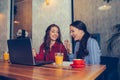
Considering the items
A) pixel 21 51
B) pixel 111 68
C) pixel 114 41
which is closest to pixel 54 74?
pixel 21 51

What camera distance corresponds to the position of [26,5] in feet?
13.7

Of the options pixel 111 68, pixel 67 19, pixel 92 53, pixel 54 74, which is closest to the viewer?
pixel 54 74

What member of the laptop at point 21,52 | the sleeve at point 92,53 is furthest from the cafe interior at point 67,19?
the laptop at point 21,52

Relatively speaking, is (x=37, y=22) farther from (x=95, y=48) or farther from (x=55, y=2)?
(x=95, y=48)

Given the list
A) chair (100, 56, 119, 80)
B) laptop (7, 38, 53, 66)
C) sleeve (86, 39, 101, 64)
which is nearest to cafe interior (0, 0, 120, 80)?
chair (100, 56, 119, 80)

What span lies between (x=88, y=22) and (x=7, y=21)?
2040 mm

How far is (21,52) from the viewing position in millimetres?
1695

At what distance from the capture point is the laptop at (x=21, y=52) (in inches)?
63.2

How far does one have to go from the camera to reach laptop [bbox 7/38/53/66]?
1.61 metres

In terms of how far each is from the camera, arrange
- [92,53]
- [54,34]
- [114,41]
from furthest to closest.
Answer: [114,41], [54,34], [92,53]

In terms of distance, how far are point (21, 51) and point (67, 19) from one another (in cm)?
211

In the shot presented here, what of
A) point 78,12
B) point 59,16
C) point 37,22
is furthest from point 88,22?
point 37,22

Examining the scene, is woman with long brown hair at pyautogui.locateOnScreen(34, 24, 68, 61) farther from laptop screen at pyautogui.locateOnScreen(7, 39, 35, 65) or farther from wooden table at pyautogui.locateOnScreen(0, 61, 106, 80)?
wooden table at pyautogui.locateOnScreen(0, 61, 106, 80)

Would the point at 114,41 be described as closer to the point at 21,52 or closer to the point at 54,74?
the point at 21,52
